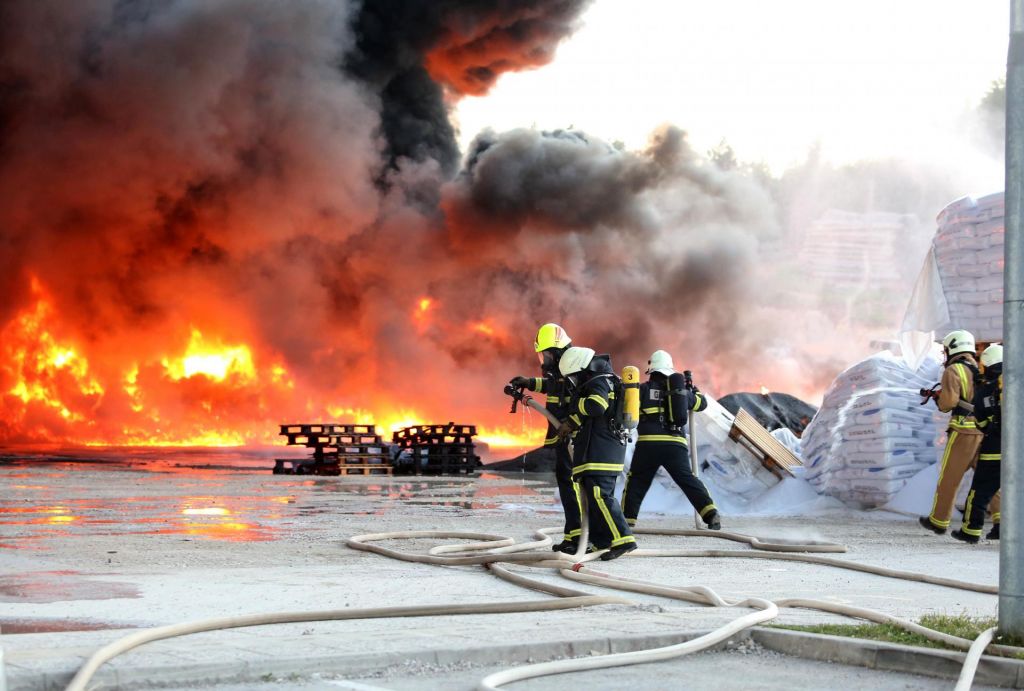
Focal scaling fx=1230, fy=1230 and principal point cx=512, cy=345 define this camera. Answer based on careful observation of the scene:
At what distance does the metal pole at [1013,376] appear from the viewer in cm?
462

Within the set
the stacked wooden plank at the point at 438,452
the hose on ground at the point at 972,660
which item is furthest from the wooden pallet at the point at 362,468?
the hose on ground at the point at 972,660

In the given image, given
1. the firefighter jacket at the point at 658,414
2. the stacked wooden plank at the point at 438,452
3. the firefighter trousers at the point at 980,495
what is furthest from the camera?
the stacked wooden plank at the point at 438,452

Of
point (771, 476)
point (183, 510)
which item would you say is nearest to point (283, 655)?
point (183, 510)

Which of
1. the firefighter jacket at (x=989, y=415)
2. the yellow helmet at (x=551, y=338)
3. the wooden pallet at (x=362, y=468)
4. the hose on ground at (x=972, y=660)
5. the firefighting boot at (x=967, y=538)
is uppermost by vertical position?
the yellow helmet at (x=551, y=338)

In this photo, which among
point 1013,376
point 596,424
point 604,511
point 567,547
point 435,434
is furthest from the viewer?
point 435,434

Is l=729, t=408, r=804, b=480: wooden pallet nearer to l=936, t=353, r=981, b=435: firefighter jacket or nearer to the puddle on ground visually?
the puddle on ground

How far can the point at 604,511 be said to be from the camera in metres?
8.05

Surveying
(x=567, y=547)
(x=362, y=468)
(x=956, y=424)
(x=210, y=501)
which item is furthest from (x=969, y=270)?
(x=362, y=468)

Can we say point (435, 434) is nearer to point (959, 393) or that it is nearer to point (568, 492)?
point (959, 393)

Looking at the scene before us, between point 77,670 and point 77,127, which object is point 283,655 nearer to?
point 77,670

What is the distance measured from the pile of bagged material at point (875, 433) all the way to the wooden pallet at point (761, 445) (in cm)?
35

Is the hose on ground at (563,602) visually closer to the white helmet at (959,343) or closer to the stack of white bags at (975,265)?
the white helmet at (959,343)

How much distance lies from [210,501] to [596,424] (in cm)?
797

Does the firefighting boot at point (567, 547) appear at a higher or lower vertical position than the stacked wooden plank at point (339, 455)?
lower
